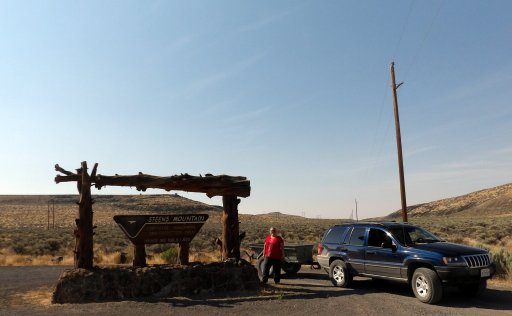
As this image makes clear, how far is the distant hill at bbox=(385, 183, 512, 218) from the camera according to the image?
107 m

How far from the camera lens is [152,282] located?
11.9 m

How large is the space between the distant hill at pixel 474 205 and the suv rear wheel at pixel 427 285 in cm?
10107

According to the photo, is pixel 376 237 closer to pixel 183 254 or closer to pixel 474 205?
pixel 183 254

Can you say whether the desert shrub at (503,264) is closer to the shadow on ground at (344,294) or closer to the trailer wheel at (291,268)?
the shadow on ground at (344,294)

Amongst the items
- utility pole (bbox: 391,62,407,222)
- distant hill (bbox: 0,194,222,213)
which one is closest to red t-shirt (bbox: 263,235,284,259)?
utility pole (bbox: 391,62,407,222)

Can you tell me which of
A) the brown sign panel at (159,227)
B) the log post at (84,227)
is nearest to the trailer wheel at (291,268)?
the brown sign panel at (159,227)

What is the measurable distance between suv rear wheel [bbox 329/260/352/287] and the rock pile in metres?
2.47

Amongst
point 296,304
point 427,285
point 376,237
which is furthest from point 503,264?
point 296,304

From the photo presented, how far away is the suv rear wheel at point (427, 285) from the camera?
34.2ft

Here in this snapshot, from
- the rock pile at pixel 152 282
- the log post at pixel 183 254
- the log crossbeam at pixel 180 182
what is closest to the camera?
the rock pile at pixel 152 282

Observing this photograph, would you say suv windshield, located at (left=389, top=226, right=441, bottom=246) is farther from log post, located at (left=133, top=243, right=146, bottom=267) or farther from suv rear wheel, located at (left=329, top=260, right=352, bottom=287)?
log post, located at (left=133, top=243, right=146, bottom=267)

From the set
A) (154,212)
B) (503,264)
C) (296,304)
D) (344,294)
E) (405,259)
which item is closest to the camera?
(296,304)

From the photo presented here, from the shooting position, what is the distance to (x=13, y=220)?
78.2m

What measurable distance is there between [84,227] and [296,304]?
6068 mm
